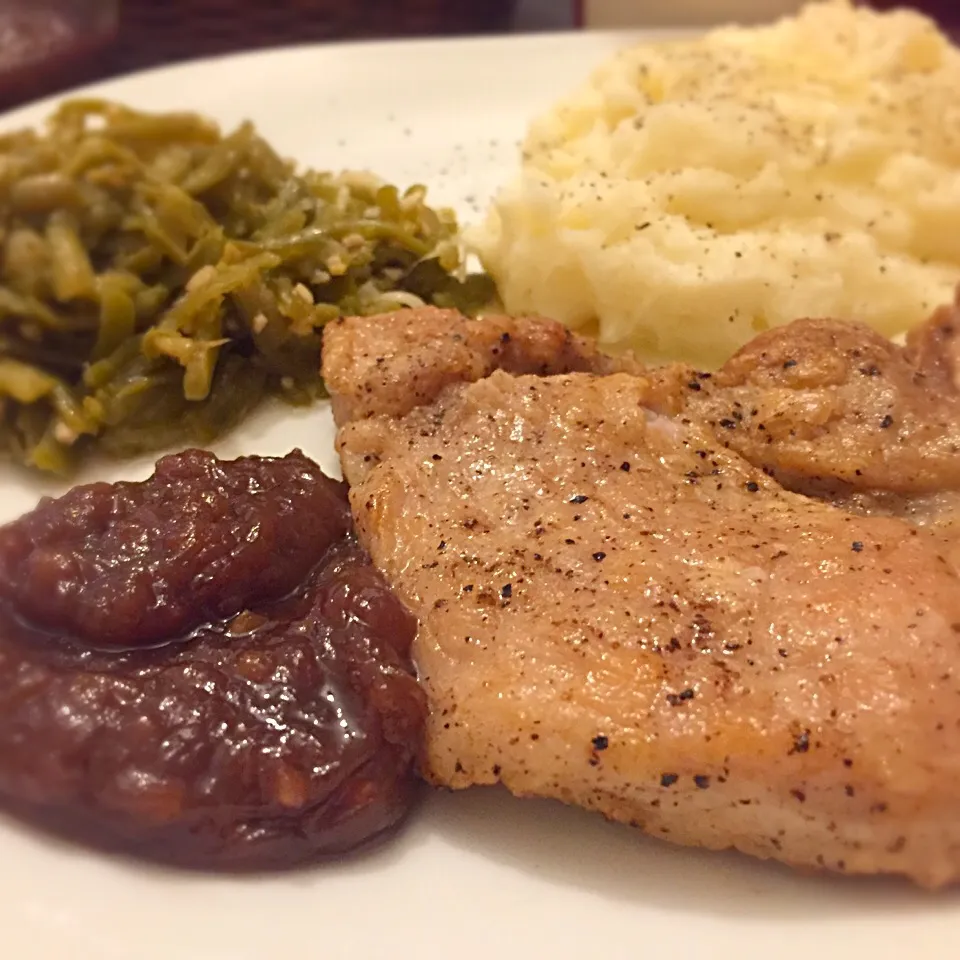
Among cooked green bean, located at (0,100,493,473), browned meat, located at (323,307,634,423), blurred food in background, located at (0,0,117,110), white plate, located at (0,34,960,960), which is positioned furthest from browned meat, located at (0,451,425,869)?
blurred food in background, located at (0,0,117,110)

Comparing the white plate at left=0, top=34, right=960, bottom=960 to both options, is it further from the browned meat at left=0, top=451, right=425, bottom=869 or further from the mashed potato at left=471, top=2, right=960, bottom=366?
the mashed potato at left=471, top=2, right=960, bottom=366

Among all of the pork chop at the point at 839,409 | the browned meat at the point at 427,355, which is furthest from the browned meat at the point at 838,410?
the browned meat at the point at 427,355

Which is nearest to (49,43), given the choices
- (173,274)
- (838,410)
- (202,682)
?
(173,274)

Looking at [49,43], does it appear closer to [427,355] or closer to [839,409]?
[427,355]

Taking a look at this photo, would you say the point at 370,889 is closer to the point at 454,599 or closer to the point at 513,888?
the point at 513,888

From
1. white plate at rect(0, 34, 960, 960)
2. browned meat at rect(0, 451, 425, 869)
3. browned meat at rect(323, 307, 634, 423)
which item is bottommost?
white plate at rect(0, 34, 960, 960)

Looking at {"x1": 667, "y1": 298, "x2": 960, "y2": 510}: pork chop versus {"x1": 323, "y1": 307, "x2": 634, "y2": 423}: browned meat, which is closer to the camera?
{"x1": 667, "y1": 298, "x2": 960, "y2": 510}: pork chop

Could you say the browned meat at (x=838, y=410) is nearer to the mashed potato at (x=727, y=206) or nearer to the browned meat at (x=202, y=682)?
the mashed potato at (x=727, y=206)
